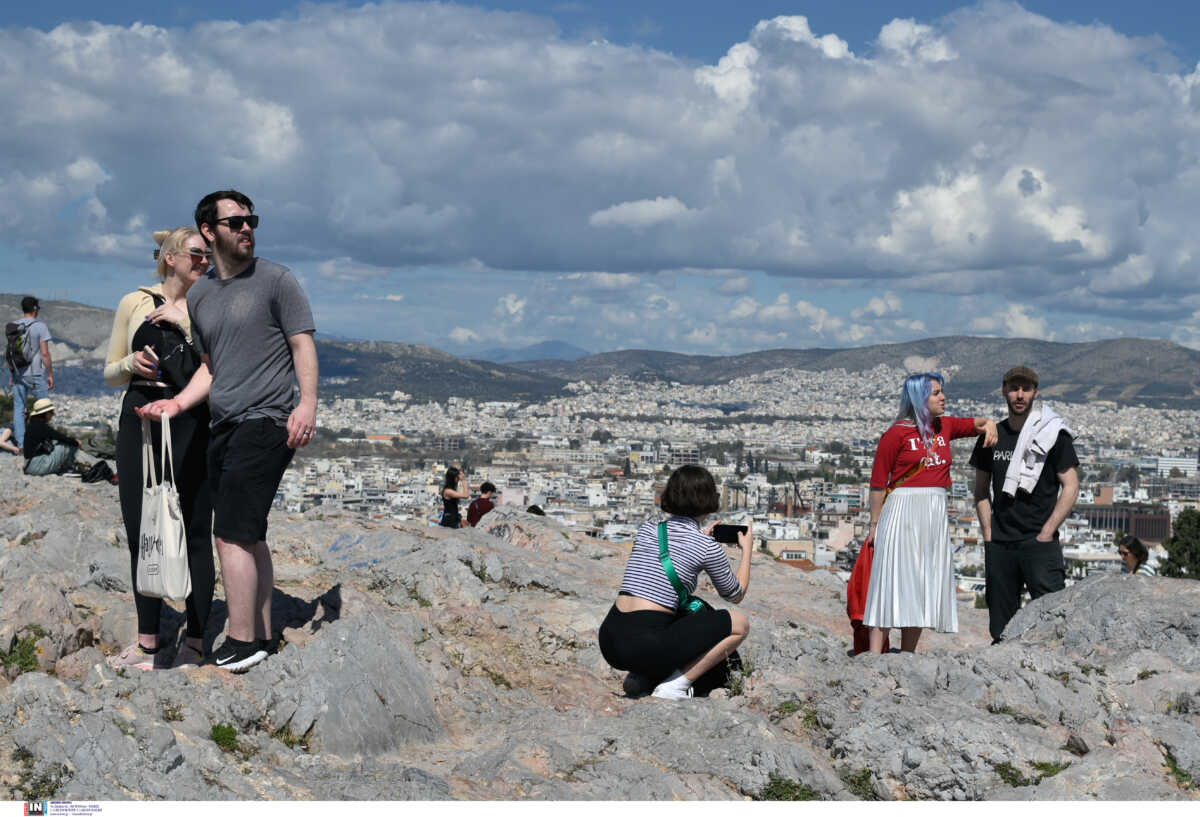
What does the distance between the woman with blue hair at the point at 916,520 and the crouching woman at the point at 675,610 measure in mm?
1276

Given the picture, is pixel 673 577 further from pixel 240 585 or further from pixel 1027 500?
pixel 1027 500

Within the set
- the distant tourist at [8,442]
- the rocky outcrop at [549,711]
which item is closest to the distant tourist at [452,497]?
the distant tourist at [8,442]

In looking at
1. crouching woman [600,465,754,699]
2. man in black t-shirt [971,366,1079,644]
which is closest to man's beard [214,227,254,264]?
crouching woman [600,465,754,699]

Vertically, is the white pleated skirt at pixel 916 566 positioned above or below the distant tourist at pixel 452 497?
above

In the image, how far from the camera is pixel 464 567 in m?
7.73

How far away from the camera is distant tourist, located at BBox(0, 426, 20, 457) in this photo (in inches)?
559

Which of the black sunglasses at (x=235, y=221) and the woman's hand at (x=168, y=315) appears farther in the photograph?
the woman's hand at (x=168, y=315)

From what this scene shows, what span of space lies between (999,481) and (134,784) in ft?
16.7

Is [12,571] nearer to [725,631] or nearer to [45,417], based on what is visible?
[725,631]

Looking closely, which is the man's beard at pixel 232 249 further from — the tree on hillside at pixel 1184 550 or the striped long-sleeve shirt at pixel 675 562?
the tree on hillside at pixel 1184 550

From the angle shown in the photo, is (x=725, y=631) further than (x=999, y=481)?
No

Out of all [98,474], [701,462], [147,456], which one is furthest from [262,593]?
[701,462]

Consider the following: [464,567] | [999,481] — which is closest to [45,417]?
[464,567]

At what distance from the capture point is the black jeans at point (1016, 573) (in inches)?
264
